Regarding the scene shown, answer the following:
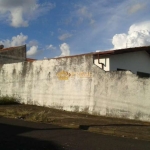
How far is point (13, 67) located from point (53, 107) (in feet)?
Answer: 16.4

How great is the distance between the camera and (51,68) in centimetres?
1513

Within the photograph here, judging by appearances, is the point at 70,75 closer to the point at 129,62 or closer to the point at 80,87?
the point at 80,87

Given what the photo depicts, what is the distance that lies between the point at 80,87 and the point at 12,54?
11.7 meters

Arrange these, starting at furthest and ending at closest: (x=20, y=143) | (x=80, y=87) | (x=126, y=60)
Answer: (x=126, y=60), (x=80, y=87), (x=20, y=143)

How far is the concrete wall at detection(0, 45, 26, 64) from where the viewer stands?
22075 millimetres

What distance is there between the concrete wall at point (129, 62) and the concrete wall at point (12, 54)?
10531 millimetres

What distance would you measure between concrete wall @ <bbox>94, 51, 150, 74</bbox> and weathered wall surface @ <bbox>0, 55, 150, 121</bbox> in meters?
1.55

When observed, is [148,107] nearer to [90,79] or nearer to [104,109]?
[104,109]

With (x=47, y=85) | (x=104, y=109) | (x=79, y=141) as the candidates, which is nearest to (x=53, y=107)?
(x=47, y=85)

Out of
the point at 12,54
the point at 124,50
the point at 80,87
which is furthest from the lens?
the point at 12,54

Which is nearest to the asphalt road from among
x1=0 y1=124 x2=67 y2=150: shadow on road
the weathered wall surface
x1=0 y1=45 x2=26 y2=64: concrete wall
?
x1=0 y1=124 x2=67 y2=150: shadow on road

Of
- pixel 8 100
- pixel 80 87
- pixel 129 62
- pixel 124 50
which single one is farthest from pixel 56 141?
pixel 8 100

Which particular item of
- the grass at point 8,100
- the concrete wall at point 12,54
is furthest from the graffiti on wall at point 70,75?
the concrete wall at point 12,54

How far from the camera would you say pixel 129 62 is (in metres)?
15.4
